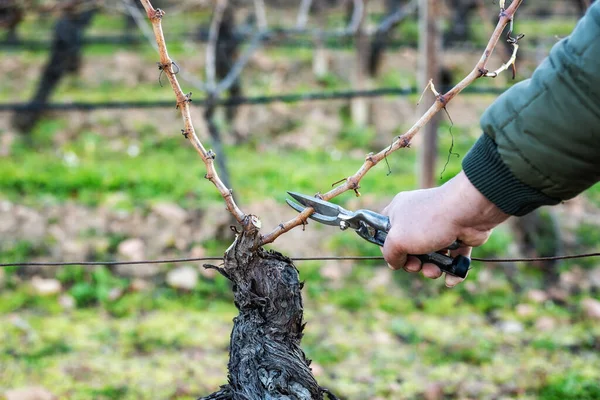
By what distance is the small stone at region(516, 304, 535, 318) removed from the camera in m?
4.67

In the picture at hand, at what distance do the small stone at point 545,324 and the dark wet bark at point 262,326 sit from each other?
285 centimetres

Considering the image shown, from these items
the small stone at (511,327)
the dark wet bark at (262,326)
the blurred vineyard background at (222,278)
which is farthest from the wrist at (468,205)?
the small stone at (511,327)

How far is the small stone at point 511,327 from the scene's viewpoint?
4.46 m

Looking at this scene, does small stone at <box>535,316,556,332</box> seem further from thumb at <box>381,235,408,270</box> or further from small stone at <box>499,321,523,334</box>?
thumb at <box>381,235,408,270</box>

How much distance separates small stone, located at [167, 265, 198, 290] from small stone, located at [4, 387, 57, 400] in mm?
1516

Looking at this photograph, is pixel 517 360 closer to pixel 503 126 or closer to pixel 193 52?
pixel 503 126

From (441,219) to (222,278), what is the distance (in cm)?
341

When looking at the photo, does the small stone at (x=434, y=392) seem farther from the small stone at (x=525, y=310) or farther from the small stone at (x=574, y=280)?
the small stone at (x=574, y=280)

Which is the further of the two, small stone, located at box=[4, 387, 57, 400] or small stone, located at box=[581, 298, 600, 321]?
small stone, located at box=[581, 298, 600, 321]

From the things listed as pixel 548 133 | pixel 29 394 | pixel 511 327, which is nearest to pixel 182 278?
pixel 29 394

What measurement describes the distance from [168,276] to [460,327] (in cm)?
205

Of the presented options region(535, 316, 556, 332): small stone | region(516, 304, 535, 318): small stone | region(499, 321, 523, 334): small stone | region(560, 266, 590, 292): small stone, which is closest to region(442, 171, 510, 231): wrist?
region(499, 321, 523, 334): small stone

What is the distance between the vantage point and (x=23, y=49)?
10.1m

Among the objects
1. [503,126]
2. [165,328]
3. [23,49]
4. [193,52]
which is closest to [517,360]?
[165,328]
